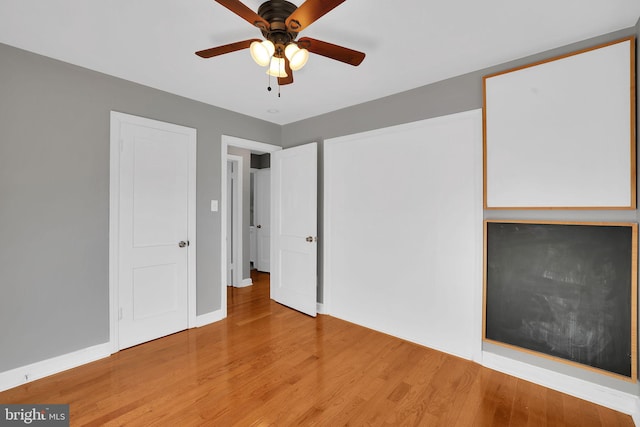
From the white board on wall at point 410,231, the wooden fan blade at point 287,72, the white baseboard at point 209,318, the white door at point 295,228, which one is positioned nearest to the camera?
the wooden fan blade at point 287,72

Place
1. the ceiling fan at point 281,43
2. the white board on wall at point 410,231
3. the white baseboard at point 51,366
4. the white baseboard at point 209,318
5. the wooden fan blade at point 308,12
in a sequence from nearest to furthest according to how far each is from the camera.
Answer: the wooden fan blade at point 308,12
the ceiling fan at point 281,43
the white baseboard at point 51,366
the white board on wall at point 410,231
the white baseboard at point 209,318

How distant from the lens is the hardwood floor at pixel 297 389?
6.13 feet

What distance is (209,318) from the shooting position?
→ 338 centimetres

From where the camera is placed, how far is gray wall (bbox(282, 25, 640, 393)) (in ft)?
6.65

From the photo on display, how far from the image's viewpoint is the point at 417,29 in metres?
1.98

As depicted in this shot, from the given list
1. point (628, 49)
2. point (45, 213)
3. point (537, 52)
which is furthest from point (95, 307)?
point (628, 49)

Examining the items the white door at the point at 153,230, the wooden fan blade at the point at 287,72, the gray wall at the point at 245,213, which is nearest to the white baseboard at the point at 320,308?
the white door at the point at 153,230

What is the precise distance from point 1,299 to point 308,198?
111 inches

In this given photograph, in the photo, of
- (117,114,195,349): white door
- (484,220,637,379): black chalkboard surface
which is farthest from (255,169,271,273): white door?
(484,220,637,379): black chalkboard surface

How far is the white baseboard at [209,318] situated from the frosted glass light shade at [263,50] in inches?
111

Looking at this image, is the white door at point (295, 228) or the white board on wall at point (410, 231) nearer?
the white board on wall at point (410, 231)

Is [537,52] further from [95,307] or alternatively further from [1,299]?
[1,299]

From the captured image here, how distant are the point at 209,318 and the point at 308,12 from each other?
3197 millimetres

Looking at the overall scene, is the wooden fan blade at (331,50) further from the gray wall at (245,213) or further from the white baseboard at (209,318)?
the gray wall at (245,213)
